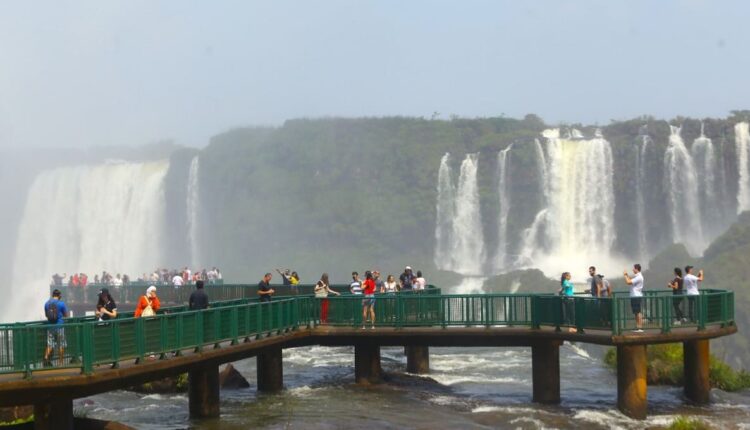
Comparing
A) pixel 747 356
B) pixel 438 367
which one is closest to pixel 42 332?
pixel 438 367

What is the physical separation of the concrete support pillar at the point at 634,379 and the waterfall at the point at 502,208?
60871 mm

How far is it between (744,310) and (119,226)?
2298 inches

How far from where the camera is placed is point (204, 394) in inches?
986

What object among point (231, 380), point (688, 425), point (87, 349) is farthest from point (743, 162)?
point (87, 349)

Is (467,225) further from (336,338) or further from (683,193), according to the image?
(336,338)

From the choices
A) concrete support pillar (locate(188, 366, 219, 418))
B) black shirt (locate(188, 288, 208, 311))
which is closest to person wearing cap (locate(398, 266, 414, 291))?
concrete support pillar (locate(188, 366, 219, 418))

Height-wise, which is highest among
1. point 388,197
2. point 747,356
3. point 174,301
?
point 388,197

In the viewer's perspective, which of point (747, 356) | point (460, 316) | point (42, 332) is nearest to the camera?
point (42, 332)

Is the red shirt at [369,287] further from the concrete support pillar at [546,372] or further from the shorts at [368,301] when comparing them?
the concrete support pillar at [546,372]

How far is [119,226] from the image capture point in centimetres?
9438

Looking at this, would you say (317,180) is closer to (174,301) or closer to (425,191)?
(425,191)

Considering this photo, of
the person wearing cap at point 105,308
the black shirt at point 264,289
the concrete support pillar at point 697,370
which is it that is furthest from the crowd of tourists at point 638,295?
the person wearing cap at point 105,308

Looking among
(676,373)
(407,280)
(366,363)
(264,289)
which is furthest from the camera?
(407,280)

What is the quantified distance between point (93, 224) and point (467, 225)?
109ft
